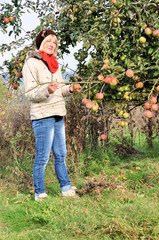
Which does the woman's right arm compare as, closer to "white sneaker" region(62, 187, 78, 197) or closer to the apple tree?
the apple tree

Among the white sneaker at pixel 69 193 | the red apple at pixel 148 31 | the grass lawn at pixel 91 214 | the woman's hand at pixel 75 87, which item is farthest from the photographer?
the white sneaker at pixel 69 193

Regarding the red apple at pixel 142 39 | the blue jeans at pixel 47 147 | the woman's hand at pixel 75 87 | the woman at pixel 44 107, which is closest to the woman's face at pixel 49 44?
the woman at pixel 44 107

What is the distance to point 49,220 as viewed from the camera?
91.8 inches

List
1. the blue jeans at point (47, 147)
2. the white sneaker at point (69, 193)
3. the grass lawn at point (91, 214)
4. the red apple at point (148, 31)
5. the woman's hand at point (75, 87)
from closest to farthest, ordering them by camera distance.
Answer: the grass lawn at point (91, 214) → the red apple at point (148, 31) → the woman's hand at point (75, 87) → the blue jeans at point (47, 147) → the white sneaker at point (69, 193)

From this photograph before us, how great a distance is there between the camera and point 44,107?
8.52 feet

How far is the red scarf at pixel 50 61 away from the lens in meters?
2.67

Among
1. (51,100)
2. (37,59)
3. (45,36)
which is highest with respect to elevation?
(45,36)

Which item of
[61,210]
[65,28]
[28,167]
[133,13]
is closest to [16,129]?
[28,167]

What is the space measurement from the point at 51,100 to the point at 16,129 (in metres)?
2.11

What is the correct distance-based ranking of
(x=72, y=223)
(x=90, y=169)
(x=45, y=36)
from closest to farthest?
(x=72, y=223) < (x=45, y=36) < (x=90, y=169)

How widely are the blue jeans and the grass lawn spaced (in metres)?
0.20

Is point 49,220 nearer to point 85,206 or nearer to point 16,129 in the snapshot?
point 85,206

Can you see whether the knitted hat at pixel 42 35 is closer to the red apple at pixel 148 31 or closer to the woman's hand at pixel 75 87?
the woman's hand at pixel 75 87

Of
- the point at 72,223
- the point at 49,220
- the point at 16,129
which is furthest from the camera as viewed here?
the point at 16,129
